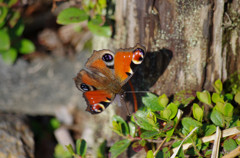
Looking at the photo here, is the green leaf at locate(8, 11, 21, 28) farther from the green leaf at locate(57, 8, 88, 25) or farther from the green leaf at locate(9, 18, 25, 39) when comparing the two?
the green leaf at locate(57, 8, 88, 25)

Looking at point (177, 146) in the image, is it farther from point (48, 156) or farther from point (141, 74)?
point (48, 156)

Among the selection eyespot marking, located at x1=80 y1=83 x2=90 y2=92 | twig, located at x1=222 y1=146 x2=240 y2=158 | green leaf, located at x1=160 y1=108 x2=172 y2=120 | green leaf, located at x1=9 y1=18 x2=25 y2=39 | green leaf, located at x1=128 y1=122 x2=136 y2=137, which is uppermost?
green leaf, located at x1=9 y1=18 x2=25 y2=39

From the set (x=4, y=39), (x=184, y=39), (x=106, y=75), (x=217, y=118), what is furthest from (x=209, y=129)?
(x=4, y=39)

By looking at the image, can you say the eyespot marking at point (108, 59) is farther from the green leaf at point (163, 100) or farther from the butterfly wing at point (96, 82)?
the green leaf at point (163, 100)

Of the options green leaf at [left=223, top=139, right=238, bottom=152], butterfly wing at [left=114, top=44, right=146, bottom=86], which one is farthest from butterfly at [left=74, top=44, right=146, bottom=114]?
green leaf at [left=223, top=139, right=238, bottom=152]

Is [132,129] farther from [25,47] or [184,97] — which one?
[25,47]
